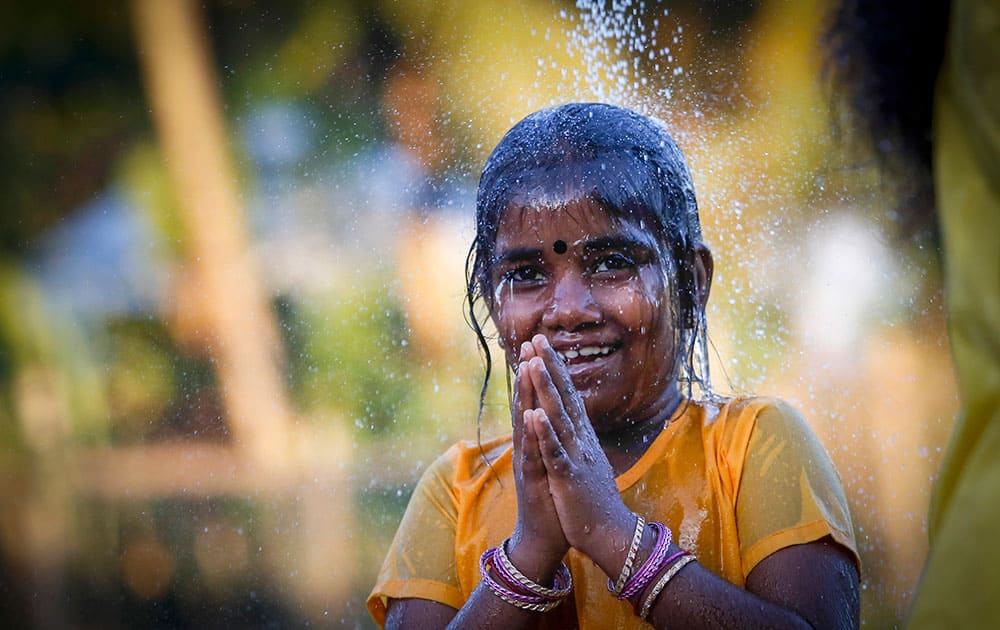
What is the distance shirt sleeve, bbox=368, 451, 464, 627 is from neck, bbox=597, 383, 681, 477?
36 centimetres

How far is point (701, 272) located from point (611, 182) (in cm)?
31

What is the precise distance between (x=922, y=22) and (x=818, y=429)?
79.3 inches

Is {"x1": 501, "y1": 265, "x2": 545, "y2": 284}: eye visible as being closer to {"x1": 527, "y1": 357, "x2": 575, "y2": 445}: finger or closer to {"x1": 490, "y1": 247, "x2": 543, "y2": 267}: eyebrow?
{"x1": 490, "y1": 247, "x2": 543, "y2": 267}: eyebrow

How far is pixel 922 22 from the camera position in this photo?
121 centimetres

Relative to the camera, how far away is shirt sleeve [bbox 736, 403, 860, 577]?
198 centimetres

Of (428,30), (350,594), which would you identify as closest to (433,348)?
(350,594)

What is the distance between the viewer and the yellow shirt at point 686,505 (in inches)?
79.7

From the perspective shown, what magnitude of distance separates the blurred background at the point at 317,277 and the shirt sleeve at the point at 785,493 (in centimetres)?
76

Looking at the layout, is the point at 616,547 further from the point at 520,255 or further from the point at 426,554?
the point at 520,255

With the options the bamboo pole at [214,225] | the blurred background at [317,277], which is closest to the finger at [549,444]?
the blurred background at [317,277]

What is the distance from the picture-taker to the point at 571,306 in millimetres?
2191

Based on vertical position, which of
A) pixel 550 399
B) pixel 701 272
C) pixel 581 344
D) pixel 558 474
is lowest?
pixel 558 474

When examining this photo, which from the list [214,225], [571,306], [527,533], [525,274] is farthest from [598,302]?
[214,225]

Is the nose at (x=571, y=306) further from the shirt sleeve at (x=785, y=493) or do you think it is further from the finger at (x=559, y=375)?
the shirt sleeve at (x=785, y=493)
